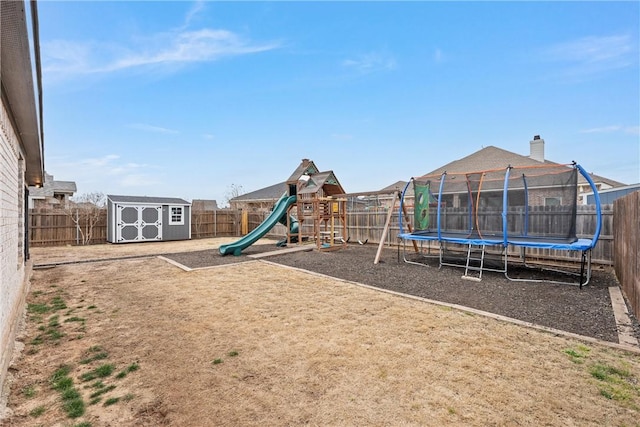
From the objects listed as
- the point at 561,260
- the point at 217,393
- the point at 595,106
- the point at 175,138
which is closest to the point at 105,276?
the point at 217,393

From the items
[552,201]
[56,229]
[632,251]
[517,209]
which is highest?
[552,201]

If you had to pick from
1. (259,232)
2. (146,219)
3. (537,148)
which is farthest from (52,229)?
(537,148)

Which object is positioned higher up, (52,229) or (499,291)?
(52,229)

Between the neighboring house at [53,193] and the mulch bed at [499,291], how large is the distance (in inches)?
658

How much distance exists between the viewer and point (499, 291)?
Answer: 520cm

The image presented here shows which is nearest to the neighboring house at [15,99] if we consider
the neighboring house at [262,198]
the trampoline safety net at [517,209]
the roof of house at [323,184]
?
the trampoline safety net at [517,209]

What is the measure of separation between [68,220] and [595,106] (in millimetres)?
24957

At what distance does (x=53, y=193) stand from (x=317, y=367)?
2629 cm

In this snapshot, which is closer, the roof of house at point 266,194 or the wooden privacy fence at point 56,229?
the wooden privacy fence at point 56,229

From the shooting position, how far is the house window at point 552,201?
7370 millimetres

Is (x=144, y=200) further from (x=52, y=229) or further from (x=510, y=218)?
(x=510, y=218)

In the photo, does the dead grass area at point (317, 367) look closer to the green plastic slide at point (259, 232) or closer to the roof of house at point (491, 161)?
the green plastic slide at point (259, 232)

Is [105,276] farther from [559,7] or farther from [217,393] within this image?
[559,7]

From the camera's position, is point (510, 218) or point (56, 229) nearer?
point (510, 218)
